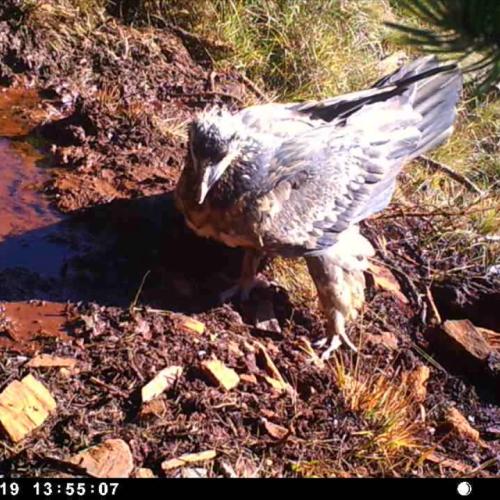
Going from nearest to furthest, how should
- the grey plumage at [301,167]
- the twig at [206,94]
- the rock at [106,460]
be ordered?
1. the rock at [106,460]
2. the grey plumage at [301,167]
3. the twig at [206,94]

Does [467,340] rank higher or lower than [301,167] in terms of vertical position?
lower

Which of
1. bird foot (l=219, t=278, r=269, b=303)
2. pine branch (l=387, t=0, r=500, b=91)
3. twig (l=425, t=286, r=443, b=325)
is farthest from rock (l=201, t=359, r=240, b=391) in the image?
pine branch (l=387, t=0, r=500, b=91)

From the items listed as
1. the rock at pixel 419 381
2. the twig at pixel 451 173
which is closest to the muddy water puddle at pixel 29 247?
the rock at pixel 419 381

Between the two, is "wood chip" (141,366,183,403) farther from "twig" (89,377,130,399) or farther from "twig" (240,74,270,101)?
"twig" (240,74,270,101)

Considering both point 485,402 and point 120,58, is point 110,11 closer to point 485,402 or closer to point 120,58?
point 120,58

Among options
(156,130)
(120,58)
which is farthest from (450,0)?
(120,58)

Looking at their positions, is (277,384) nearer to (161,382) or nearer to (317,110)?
(161,382)

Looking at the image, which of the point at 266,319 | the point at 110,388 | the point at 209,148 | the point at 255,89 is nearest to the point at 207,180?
the point at 209,148

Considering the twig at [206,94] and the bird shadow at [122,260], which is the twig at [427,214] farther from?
→ the twig at [206,94]
